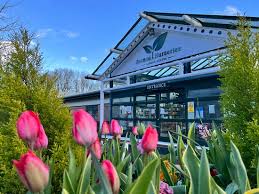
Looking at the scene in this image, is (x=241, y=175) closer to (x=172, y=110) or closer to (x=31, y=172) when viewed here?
(x=31, y=172)

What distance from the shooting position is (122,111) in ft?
61.8

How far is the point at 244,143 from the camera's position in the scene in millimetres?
2252

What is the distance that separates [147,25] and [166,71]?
2.64m

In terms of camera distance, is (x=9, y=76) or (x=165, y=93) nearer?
(x=9, y=76)

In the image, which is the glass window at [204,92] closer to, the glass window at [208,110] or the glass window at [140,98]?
the glass window at [208,110]

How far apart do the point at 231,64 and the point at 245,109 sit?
387mm

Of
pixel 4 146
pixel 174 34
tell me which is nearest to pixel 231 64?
pixel 4 146

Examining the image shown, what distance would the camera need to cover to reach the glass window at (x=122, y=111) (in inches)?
713

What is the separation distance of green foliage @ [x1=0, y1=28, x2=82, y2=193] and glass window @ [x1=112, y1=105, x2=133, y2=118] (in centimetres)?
1480

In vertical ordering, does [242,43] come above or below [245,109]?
above

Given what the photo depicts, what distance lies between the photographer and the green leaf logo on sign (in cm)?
1557

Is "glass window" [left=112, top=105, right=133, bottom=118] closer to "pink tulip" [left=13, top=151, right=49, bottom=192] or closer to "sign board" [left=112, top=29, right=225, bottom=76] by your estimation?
"sign board" [left=112, top=29, right=225, bottom=76]

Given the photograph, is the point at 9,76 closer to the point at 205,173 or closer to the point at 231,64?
the point at 231,64

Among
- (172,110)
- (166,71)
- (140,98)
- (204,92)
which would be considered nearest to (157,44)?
(166,71)
